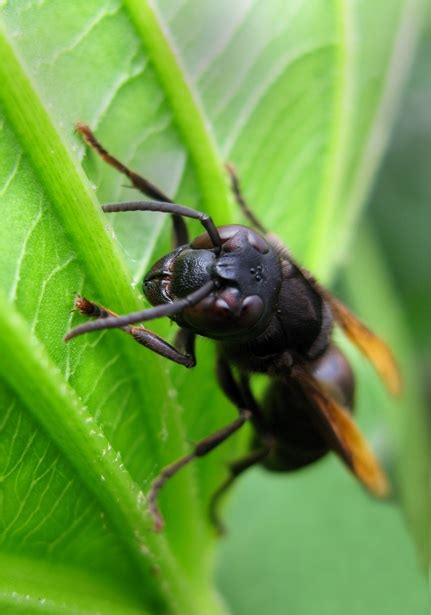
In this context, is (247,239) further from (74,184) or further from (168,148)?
(74,184)

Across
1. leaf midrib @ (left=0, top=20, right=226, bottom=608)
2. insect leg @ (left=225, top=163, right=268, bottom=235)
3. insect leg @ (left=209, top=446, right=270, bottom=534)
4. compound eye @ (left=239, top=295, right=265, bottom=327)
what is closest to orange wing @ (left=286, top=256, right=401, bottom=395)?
insect leg @ (left=209, top=446, right=270, bottom=534)

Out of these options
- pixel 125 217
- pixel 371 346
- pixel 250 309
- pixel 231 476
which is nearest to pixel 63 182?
pixel 125 217

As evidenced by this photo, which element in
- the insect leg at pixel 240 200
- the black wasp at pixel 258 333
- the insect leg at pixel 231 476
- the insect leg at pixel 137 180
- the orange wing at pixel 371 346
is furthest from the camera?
the orange wing at pixel 371 346

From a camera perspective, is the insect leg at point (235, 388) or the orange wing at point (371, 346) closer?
the insect leg at point (235, 388)

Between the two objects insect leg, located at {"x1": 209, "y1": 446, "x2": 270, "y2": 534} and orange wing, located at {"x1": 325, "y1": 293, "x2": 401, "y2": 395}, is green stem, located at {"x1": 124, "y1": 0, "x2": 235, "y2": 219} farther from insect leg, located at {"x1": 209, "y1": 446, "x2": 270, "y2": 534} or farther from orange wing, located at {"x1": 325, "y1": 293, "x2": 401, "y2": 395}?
orange wing, located at {"x1": 325, "y1": 293, "x2": 401, "y2": 395}

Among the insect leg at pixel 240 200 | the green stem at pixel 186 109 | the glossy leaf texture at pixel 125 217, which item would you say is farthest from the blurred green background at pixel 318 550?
the green stem at pixel 186 109

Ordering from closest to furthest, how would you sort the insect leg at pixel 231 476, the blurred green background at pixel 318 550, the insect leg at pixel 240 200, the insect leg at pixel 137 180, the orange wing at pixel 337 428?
the insect leg at pixel 137 180
the insect leg at pixel 240 200
the insect leg at pixel 231 476
the orange wing at pixel 337 428
the blurred green background at pixel 318 550

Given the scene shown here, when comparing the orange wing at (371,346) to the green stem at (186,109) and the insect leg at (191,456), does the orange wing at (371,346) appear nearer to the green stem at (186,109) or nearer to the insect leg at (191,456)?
the insect leg at (191,456)
